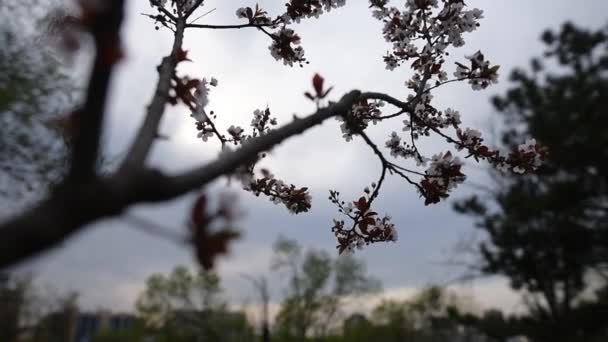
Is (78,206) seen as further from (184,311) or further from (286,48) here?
(184,311)

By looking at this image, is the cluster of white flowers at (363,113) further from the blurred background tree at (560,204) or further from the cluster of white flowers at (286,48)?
the blurred background tree at (560,204)

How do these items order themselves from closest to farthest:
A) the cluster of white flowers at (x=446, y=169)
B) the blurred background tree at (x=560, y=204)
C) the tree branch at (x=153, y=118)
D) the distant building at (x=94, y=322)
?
1. the tree branch at (x=153, y=118)
2. the cluster of white flowers at (x=446, y=169)
3. the blurred background tree at (x=560, y=204)
4. the distant building at (x=94, y=322)

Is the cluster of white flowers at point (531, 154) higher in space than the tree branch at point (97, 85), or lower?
higher

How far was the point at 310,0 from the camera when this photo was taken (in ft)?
8.79

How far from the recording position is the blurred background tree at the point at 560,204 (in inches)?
526

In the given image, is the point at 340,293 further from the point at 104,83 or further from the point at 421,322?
the point at 104,83

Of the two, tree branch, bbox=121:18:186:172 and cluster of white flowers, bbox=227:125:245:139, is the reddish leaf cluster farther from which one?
cluster of white flowers, bbox=227:125:245:139

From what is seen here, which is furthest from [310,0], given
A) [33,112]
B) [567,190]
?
[567,190]

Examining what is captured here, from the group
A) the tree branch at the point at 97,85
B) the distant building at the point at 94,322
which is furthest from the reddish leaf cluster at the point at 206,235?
the distant building at the point at 94,322

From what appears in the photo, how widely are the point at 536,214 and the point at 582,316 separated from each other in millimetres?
3599

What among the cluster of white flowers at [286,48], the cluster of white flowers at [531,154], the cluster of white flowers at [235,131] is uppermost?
the cluster of white flowers at [286,48]

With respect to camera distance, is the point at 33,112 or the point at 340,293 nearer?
the point at 33,112

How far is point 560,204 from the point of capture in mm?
13453

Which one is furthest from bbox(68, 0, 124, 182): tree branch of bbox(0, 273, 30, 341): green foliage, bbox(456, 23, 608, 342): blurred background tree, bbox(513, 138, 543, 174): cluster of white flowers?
bbox(0, 273, 30, 341): green foliage
